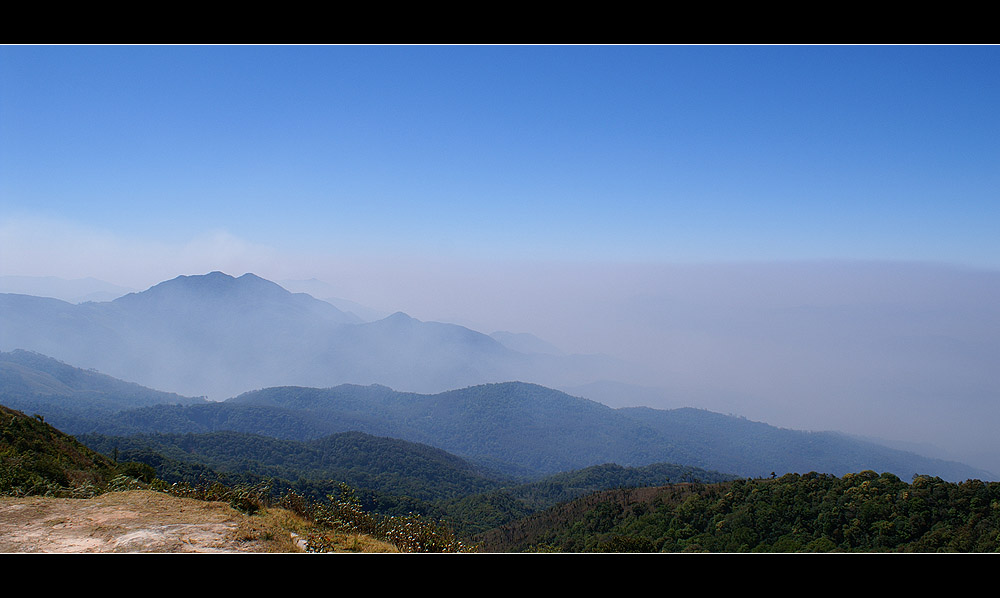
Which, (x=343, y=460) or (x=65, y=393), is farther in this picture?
(x=65, y=393)

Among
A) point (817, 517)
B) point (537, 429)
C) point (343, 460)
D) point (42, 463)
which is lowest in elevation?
point (537, 429)

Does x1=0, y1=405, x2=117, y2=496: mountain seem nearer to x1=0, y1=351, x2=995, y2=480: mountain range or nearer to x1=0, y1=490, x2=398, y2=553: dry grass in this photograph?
x1=0, y1=490, x2=398, y2=553: dry grass

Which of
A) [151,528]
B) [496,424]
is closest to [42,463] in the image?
[151,528]

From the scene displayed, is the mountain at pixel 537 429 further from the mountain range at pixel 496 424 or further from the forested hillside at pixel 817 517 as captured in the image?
the forested hillside at pixel 817 517

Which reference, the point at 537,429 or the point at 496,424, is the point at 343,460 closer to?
the point at 496,424

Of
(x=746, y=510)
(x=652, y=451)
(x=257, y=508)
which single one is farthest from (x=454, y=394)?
(x=257, y=508)

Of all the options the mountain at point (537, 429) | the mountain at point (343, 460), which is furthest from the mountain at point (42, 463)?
the mountain at point (537, 429)

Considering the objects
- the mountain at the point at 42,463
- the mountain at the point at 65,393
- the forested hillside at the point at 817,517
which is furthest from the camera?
the mountain at the point at 65,393

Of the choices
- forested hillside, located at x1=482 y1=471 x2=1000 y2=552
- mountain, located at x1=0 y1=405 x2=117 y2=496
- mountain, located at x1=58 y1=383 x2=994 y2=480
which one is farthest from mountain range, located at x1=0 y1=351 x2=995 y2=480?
mountain, located at x1=0 y1=405 x2=117 y2=496

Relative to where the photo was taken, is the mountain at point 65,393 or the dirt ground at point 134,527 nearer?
the dirt ground at point 134,527
